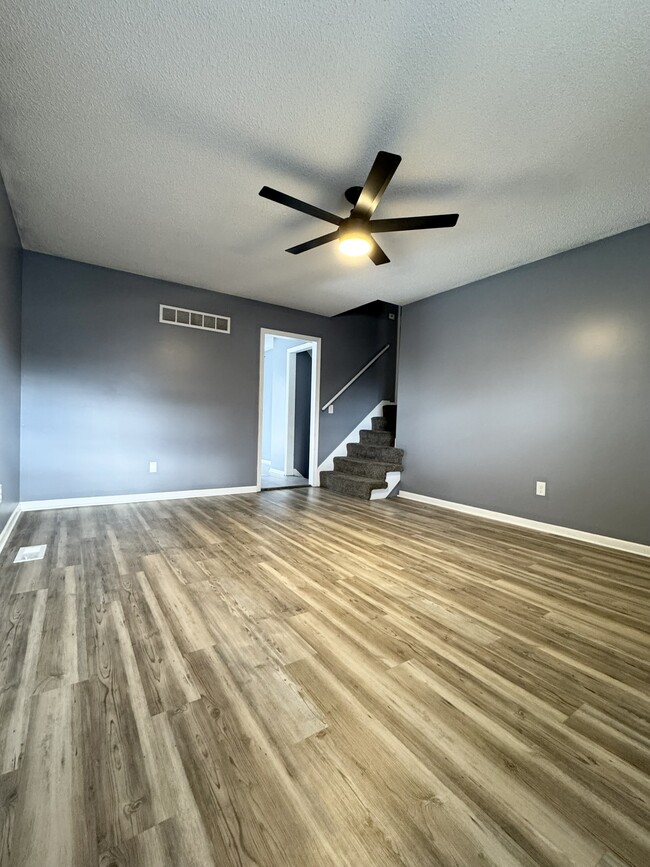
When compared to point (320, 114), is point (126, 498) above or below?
below

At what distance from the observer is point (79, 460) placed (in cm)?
374

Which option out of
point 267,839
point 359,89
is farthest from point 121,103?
point 267,839

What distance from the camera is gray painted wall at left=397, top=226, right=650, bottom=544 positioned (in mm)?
2883

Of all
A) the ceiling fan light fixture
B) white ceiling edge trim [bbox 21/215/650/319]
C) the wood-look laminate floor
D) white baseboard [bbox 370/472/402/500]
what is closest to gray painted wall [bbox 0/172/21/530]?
white ceiling edge trim [bbox 21/215/650/319]

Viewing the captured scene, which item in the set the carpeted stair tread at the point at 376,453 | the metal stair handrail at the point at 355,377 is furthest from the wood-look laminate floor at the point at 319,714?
the metal stair handrail at the point at 355,377

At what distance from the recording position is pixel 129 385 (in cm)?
400

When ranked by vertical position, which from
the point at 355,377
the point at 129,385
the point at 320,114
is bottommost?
the point at 129,385

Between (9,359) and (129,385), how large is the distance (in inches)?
47.8

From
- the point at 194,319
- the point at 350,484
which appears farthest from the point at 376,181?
the point at 350,484

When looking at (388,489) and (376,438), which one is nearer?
(388,489)

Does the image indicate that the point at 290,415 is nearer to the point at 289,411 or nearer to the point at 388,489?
the point at 289,411

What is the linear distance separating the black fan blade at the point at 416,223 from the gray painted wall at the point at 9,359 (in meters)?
2.46

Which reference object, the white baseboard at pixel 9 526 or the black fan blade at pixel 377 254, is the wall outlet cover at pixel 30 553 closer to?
the white baseboard at pixel 9 526

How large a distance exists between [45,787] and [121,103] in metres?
2.67
